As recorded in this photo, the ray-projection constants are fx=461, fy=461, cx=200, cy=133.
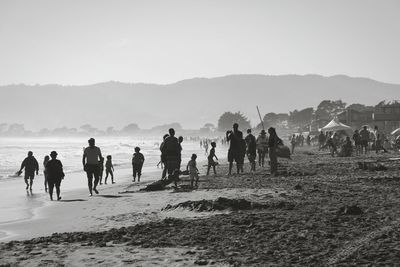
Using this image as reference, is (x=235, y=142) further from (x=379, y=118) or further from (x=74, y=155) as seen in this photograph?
(x=74, y=155)

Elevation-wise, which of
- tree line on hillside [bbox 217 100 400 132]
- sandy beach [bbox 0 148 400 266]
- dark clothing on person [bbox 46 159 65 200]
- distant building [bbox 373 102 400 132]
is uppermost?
tree line on hillside [bbox 217 100 400 132]

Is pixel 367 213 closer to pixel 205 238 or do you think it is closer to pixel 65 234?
pixel 205 238

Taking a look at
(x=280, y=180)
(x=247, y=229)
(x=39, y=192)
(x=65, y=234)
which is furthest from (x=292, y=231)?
(x=39, y=192)

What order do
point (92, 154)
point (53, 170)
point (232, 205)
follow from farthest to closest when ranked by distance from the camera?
1. point (53, 170)
2. point (92, 154)
3. point (232, 205)

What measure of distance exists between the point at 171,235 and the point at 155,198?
4.50 metres

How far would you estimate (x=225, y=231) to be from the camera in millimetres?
6441

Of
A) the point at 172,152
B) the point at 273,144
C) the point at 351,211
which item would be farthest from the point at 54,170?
the point at 351,211

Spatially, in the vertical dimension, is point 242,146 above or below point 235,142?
below

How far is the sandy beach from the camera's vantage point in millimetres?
5184

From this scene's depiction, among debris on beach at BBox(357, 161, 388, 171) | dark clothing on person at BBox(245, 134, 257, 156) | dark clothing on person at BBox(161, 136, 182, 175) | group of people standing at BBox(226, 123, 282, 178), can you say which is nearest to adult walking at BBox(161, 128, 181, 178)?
dark clothing on person at BBox(161, 136, 182, 175)

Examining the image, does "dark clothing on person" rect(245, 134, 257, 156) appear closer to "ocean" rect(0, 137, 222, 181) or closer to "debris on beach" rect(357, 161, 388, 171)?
"debris on beach" rect(357, 161, 388, 171)

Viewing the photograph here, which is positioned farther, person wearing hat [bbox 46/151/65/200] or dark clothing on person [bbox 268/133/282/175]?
dark clothing on person [bbox 268/133/282/175]

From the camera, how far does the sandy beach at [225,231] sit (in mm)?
5184

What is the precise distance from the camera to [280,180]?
42.7 feet
